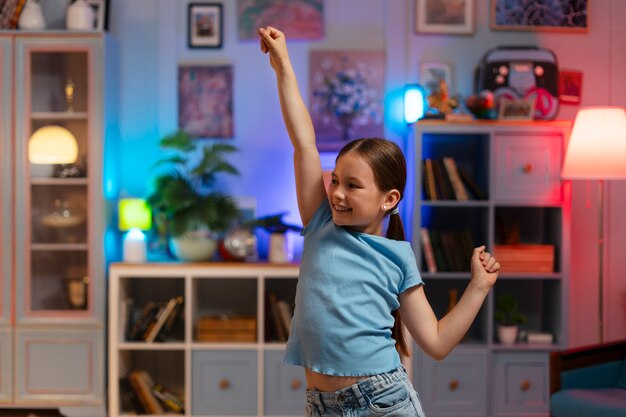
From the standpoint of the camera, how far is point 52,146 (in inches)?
168

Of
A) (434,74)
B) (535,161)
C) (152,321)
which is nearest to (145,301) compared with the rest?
(152,321)

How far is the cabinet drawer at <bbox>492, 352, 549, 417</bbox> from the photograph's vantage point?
412 cm

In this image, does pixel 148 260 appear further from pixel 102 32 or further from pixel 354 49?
pixel 354 49

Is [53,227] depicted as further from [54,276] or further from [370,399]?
[370,399]

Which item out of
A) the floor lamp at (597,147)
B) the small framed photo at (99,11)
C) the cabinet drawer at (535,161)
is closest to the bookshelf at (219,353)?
the cabinet drawer at (535,161)

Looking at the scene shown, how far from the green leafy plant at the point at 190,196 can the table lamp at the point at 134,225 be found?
6cm

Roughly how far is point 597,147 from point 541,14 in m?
1.03

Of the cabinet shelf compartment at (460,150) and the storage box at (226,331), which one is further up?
the cabinet shelf compartment at (460,150)

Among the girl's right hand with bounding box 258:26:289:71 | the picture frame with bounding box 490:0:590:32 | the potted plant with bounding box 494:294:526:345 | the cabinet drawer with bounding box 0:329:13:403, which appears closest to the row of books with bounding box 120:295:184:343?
the cabinet drawer with bounding box 0:329:13:403

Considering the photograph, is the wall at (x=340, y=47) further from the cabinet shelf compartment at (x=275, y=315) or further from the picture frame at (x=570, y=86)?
the cabinet shelf compartment at (x=275, y=315)

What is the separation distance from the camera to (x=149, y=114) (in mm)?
4574

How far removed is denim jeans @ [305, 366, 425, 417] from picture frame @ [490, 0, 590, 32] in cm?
336

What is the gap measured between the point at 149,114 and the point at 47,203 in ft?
2.47

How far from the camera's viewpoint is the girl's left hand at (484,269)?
1.59 meters
